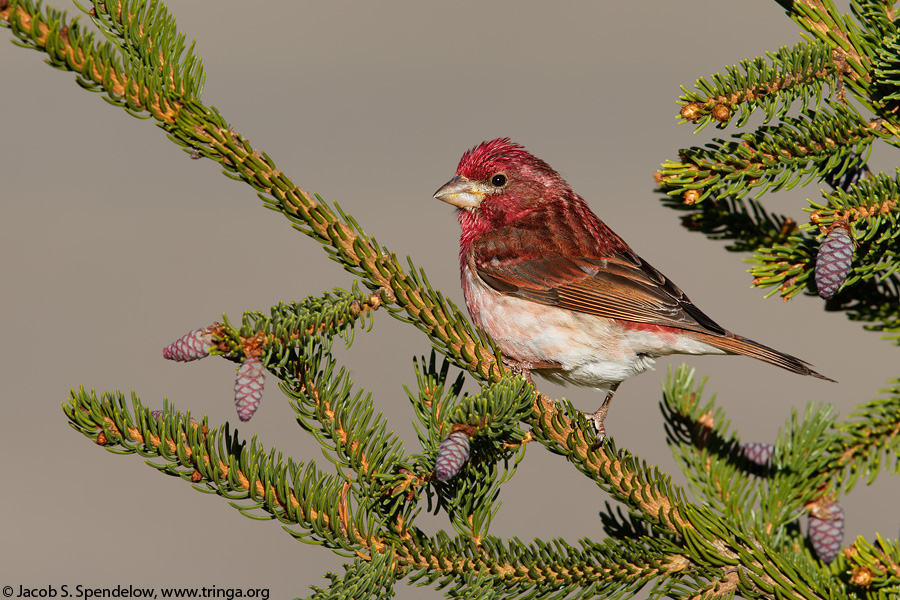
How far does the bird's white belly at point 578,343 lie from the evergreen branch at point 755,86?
1.48m

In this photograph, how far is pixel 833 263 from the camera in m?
2.08

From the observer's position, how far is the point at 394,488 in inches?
83.3

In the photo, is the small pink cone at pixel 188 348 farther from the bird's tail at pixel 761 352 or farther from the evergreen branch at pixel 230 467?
the bird's tail at pixel 761 352

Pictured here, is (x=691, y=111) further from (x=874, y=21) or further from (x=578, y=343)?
(x=578, y=343)

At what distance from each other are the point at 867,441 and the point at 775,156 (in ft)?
3.03

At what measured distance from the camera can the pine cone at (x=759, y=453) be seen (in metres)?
2.53

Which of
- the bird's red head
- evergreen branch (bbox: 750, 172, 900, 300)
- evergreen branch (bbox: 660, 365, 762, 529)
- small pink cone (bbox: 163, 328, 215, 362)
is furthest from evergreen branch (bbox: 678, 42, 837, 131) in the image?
the bird's red head

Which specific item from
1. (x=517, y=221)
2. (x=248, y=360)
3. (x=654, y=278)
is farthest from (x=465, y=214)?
(x=248, y=360)

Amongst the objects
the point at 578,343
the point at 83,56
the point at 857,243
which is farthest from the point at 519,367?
the point at 83,56

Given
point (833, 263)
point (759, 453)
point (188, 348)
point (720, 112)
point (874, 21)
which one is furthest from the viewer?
point (759, 453)

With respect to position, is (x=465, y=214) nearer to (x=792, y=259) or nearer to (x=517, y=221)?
(x=517, y=221)

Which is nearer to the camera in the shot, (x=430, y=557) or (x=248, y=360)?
(x=248, y=360)

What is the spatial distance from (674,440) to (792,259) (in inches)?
27.6

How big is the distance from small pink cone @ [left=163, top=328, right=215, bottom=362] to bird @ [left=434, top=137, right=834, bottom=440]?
1949 mm
